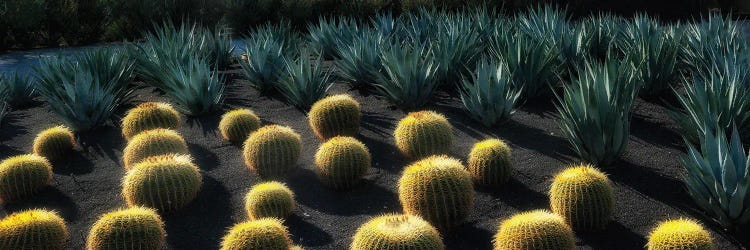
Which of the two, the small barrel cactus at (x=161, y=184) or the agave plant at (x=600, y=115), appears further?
the agave plant at (x=600, y=115)

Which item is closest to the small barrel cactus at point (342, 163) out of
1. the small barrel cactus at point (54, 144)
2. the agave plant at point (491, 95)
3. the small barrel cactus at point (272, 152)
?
the small barrel cactus at point (272, 152)

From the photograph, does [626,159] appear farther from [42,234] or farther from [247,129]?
[42,234]

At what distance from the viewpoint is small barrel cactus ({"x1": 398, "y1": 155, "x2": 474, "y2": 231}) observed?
4.30 m

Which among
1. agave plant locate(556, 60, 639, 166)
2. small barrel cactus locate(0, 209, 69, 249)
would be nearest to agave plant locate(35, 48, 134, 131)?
small barrel cactus locate(0, 209, 69, 249)

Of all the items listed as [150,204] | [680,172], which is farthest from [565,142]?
[150,204]

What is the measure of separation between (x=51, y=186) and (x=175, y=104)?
5.70 feet

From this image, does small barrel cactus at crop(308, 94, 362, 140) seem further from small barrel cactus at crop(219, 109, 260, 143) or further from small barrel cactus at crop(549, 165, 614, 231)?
small barrel cactus at crop(549, 165, 614, 231)

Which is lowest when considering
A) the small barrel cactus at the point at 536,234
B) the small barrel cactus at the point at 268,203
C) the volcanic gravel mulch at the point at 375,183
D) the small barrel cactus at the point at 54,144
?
the volcanic gravel mulch at the point at 375,183

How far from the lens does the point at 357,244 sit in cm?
378

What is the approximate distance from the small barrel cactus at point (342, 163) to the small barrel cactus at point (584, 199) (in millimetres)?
1406

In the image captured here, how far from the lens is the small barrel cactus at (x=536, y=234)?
3.78 metres

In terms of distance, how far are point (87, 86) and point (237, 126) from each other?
1.57 metres

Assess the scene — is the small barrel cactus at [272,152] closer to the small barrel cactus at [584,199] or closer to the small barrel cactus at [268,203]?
the small barrel cactus at [268,203]

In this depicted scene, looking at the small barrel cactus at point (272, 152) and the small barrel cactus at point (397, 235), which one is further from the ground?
the small barrel cactus at point (397, 235)
